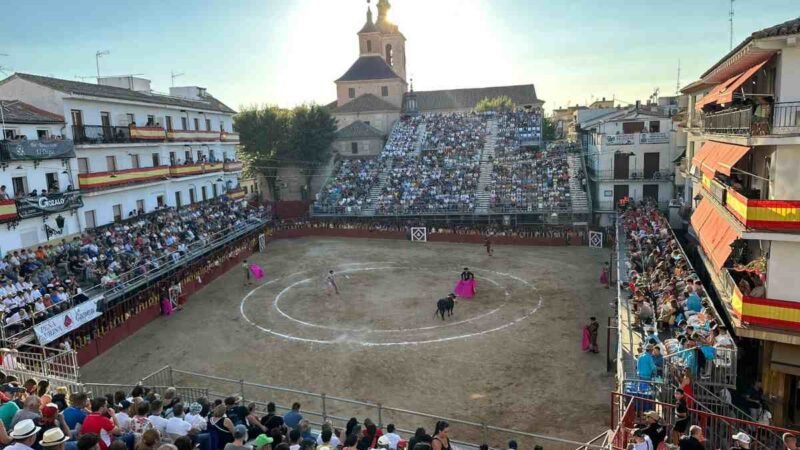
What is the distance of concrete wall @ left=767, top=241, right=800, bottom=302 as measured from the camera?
16.2 meters

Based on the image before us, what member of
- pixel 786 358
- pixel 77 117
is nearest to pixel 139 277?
pixel 77 117

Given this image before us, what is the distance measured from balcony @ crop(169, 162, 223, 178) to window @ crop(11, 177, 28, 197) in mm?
12467

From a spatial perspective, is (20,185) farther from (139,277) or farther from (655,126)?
(655,126)

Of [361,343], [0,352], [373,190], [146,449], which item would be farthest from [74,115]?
[146,449]

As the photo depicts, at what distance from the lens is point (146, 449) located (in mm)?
8289

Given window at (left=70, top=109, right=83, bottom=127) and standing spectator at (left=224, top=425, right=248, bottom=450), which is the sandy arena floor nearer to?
standing spectator at (left=224, top=425, right=248, bottom=450)

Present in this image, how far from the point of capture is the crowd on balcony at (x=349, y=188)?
161 ft

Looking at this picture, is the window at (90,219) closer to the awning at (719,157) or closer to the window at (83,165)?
the window at (83,165)

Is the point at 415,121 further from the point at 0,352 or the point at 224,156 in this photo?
the point at 0,352

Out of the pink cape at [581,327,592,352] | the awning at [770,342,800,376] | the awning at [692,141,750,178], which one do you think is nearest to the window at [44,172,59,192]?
the pink cape at [581,327,592,352]

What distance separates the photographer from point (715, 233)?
67.3 feet

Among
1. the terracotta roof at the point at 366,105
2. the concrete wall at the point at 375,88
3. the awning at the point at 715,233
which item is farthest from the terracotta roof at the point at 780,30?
the concrete wall at the point at 375,88

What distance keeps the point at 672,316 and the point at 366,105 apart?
5399 centimetres

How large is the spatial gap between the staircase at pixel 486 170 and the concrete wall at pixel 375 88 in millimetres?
17894
